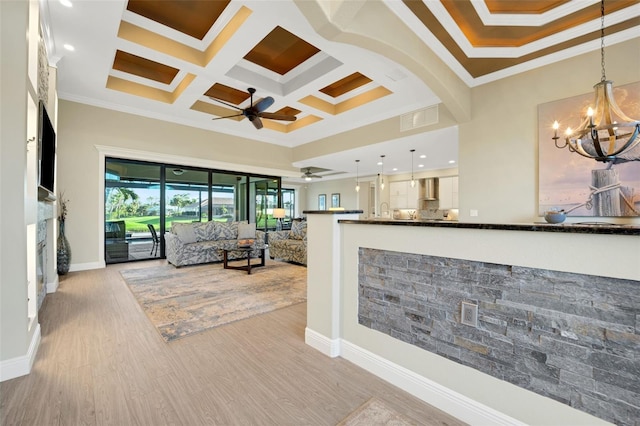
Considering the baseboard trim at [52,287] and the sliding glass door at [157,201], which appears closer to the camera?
the baseboard trim at [52,287]

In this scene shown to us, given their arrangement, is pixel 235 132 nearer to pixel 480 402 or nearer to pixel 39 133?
pixel 39 133

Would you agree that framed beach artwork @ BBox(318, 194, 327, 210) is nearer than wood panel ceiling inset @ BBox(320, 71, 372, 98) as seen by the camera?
No

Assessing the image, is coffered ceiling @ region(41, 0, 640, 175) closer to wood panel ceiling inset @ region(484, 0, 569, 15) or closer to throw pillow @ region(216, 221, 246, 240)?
wood panel ceiling inset @ region(484, 0, 569, 15)

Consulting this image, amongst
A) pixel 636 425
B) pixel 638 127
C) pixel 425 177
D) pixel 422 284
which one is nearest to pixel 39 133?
pixel 422 284

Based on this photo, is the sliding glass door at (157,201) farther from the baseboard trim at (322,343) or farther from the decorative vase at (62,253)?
the baseboard trim at (322,343)

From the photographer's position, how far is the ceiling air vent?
488 cm

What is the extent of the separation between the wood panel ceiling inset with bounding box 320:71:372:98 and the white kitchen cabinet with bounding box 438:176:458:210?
5.83 m

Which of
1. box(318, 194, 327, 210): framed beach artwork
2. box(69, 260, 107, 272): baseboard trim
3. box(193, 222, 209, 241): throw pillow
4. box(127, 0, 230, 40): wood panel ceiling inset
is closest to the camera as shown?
box(127, 0, 230, 40): wood panel ceiling inset

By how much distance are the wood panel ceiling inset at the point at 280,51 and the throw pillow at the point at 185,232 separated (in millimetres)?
3674

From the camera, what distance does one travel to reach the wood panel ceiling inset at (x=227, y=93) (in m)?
5.35

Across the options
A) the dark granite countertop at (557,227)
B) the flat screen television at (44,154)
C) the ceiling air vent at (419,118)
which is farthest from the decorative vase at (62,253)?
the ceiling air vent at (419,118)

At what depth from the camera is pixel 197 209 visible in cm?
726

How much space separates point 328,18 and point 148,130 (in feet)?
18.2

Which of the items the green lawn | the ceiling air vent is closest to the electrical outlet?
the ceiling air vent
